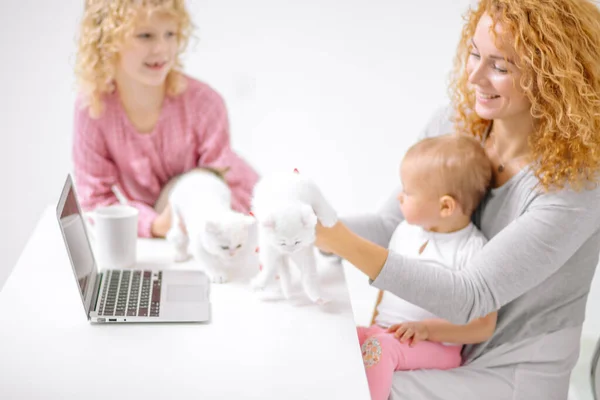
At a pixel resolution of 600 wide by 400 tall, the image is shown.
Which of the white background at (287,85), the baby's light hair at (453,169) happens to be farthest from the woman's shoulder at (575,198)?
the white background at (287,85)

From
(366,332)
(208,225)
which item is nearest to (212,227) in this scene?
(208,225)

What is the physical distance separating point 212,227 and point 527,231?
1.89ft

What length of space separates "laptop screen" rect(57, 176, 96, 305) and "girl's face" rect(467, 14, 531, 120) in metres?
0.78

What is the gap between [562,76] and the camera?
4.06 ft

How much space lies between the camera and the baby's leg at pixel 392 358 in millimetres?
1279

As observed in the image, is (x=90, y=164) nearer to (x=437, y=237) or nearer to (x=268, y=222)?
(x=268, y=222)

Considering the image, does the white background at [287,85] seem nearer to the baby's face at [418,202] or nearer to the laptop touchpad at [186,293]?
the baby's face at [418,202]

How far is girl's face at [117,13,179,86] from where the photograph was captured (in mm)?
1691

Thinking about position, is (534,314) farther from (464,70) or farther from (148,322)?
(148,322)

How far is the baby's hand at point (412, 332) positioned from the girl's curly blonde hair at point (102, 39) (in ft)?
2.99

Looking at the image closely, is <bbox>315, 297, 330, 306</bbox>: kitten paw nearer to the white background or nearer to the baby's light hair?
the baby's light hair

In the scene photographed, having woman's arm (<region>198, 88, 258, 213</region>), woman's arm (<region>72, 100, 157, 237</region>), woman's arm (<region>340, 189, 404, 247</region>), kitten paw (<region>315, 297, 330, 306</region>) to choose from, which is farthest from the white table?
woman's arm (<region>198, 88, 258, 213</region>)

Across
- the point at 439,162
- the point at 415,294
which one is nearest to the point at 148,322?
the point at 415,294

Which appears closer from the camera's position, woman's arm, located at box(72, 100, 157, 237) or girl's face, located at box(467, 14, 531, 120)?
girl's face, located at box(467, 14, 531, 120)
